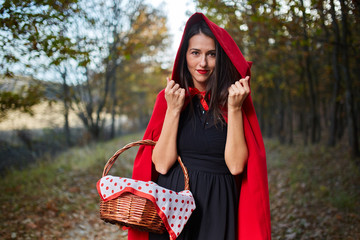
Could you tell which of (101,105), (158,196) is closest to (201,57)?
(158,196)

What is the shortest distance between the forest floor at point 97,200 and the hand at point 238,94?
11.5 ft

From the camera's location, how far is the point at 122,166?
29.1 ft

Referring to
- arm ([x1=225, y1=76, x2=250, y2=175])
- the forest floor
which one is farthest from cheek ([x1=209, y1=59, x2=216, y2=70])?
the forest floor

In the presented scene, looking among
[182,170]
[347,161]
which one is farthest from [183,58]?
[347,161]

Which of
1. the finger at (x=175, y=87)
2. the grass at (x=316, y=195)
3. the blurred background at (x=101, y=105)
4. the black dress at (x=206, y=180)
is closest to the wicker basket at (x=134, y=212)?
the black dress at (x=206, y=180)

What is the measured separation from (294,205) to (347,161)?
8.26 ft

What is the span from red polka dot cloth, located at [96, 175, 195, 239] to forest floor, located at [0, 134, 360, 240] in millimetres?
3403

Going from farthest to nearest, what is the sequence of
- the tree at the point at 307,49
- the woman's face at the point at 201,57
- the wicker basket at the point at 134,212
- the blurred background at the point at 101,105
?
the tree at the point at 307,49
the blurred background at the point at 101,105
the woman's face at the point at 201,57
the wicker basket at the point at 134,212

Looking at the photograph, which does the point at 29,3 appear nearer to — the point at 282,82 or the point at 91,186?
the point at 91,186

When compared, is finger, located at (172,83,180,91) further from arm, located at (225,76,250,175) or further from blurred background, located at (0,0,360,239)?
blurred background, located at (0,0,360,239)

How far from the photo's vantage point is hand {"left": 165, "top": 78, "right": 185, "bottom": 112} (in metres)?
2.15

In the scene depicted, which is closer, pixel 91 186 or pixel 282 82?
pixel 91 186

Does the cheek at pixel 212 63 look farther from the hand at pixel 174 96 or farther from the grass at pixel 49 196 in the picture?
the grass at pixel 49 196

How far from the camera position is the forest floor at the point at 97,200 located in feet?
15.9
